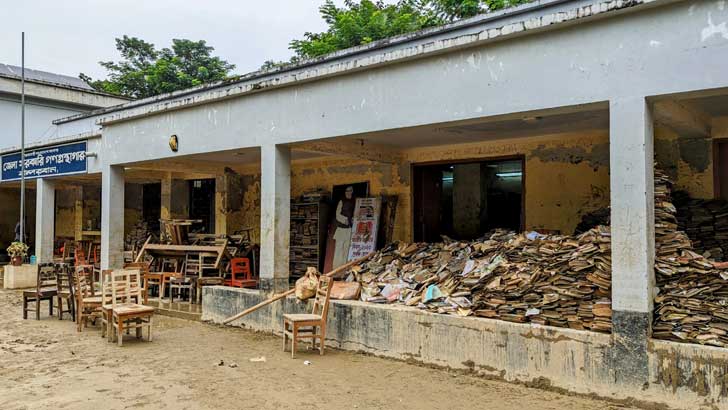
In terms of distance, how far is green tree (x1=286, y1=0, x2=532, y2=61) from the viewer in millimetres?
19016

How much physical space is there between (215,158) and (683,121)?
28.0 ft

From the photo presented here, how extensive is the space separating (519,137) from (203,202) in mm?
8806

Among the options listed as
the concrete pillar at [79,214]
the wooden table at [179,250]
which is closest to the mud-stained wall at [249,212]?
the wooden table at [179,250]

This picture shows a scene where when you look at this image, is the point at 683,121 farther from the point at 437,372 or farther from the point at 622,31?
the point at 437,372

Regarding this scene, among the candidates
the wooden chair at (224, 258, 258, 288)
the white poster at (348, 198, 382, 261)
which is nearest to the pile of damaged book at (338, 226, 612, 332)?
the white poster at (348, 198, 382, 261)

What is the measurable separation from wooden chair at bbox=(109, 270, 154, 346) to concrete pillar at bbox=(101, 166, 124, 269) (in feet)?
9.96

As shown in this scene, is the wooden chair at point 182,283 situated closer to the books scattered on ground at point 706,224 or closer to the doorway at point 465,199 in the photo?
the doorway at point 465,199

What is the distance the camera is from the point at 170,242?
11.8m

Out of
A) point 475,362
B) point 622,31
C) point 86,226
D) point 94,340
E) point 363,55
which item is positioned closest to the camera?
point 622,31

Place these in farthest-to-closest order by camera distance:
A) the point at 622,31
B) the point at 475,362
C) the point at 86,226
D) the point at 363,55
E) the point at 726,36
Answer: the point at 86,226 → the point at 363,55 → the point at 475,362 → the point at 622,31 → the point at 726,36

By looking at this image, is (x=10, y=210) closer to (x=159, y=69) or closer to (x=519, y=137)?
(x=159, y=69)

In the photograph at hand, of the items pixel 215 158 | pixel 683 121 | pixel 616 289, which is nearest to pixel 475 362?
pixel 616 289

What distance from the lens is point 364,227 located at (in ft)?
33.9

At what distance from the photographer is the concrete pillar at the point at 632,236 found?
16.0 feet
